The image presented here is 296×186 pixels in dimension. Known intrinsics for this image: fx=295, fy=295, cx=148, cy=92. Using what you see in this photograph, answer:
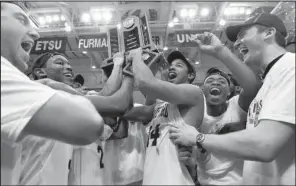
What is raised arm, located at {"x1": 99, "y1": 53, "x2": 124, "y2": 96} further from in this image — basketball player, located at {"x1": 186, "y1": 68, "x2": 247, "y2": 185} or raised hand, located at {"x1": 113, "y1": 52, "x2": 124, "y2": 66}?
basketball player, located at {"x1": 186, "y1": 68, "x2": 247, "y2": 185}

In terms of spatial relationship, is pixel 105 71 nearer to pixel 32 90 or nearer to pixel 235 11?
pixel 32 90

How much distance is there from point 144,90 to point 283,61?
3.22ft

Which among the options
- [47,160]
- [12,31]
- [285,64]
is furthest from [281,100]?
[47,160]

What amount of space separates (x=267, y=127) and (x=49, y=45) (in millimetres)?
7036

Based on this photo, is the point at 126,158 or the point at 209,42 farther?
the point at 126,158

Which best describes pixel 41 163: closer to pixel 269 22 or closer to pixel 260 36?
pixel 260 36

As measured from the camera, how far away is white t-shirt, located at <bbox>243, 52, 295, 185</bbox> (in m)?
1.42

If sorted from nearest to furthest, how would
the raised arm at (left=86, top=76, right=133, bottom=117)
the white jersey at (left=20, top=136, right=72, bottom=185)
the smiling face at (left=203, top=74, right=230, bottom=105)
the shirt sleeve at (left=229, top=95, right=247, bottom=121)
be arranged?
1. the white jersey at (left=20, top=136, right=72, bottom=185)
2. the raised arm at (left=86, top=76, right=133, bottom=117)
3. the shirt sleeve at (left=229, top=95, right=247, bottom=121)
4. the smiling face at (left=203, top=74, right=230, bottom=105)

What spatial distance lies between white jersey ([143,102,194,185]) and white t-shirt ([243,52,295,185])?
1.54ft

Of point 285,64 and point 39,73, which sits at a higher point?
point 39,73

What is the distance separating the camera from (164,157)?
2.09m

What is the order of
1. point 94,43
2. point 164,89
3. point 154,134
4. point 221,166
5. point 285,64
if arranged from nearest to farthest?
1. point 285,64
2. point 164,89
3. point 154,134
4. point 221,166
5. point 94,43

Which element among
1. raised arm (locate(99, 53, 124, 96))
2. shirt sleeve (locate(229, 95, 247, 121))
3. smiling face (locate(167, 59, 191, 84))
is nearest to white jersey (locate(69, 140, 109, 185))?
raised arm (locate(99, 53, 124, 96))

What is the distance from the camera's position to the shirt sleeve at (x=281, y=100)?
Answer: 1398 millimetres
